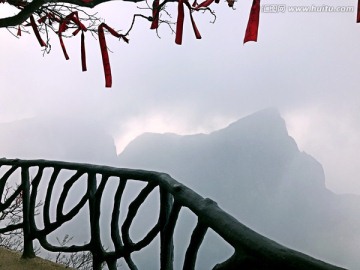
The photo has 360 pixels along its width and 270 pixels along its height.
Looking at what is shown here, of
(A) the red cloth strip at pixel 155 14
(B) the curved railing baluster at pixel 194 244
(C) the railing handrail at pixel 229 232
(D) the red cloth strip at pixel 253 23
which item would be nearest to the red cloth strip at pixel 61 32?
(A) the red cloth strip at pixel 155 14

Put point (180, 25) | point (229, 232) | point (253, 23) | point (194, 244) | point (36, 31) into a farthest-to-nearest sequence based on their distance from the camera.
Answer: point (36, 31) < point (180, 25) < point (253, 23) < point (194, 244) < point (229, 232)

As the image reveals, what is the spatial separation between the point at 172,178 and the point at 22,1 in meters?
5.21

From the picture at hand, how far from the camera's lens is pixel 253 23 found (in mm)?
4695

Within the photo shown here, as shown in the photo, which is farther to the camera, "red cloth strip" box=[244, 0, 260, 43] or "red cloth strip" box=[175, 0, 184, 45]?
"red cloth strip" box=[175, 0, 184, 45]

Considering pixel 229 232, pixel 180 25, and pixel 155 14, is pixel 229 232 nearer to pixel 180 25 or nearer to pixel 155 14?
pixel 180 25

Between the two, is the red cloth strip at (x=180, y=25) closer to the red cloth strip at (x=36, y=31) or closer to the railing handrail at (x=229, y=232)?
the railing handrail at (x=229, y=232)

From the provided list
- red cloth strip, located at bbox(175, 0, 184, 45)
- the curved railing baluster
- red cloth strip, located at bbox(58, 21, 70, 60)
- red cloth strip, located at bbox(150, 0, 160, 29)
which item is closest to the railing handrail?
the curved railing baluster

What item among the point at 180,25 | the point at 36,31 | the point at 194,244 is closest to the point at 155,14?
the point at 180,25

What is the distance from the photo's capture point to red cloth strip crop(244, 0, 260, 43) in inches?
182

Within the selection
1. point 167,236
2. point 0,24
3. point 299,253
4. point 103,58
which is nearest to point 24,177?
point 103,58

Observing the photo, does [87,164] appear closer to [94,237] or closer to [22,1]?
[94,237]

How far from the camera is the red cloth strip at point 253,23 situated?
4.62m

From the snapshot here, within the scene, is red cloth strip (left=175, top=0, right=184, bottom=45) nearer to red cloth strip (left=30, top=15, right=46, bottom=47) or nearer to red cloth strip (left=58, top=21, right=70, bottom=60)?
red cloth strip (left=58, top=21, right=70, bottom=60)

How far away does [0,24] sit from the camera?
6.04 m
